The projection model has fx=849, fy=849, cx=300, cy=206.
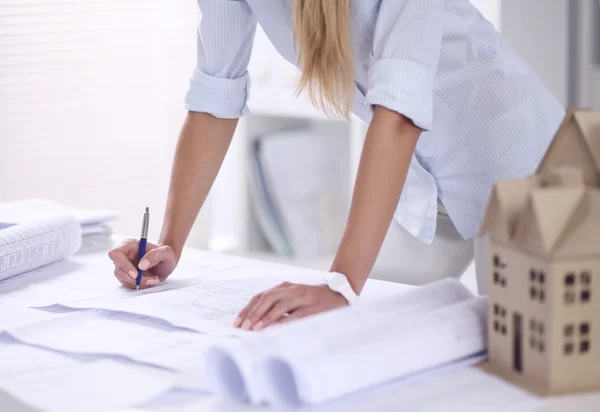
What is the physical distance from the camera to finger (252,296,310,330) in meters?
0.87

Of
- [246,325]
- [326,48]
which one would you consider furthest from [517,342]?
[326,48]

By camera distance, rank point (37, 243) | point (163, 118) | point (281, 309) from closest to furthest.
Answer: point (281, 309) → point (37, 243) → point (163, 118)

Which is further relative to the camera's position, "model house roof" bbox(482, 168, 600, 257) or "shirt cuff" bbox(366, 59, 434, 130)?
"shirt cuff" bbox(366, 59, 434, 130)

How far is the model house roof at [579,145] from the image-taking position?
2.50 feet

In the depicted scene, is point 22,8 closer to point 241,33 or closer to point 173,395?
point 241,33

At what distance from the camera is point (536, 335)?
26.6 inches

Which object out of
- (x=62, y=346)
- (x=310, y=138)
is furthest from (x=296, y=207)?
(x=62, y=346)

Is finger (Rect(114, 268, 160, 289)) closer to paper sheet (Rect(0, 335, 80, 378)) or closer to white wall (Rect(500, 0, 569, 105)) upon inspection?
paper sheet (Rect(0, 335, 80, 378))

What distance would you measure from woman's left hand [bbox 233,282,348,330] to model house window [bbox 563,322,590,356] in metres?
0.29

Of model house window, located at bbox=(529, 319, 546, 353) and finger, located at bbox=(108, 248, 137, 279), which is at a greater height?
model house window, located at bbox=(529, 319, 546, 353)

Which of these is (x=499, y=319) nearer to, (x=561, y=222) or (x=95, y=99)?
(x=561, y=222)

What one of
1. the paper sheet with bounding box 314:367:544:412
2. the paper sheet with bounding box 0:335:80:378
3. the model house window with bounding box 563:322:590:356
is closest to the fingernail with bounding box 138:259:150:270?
the paper sheet with bounding box 0:335:80:378

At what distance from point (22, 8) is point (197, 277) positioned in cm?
148

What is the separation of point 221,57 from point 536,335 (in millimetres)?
769
